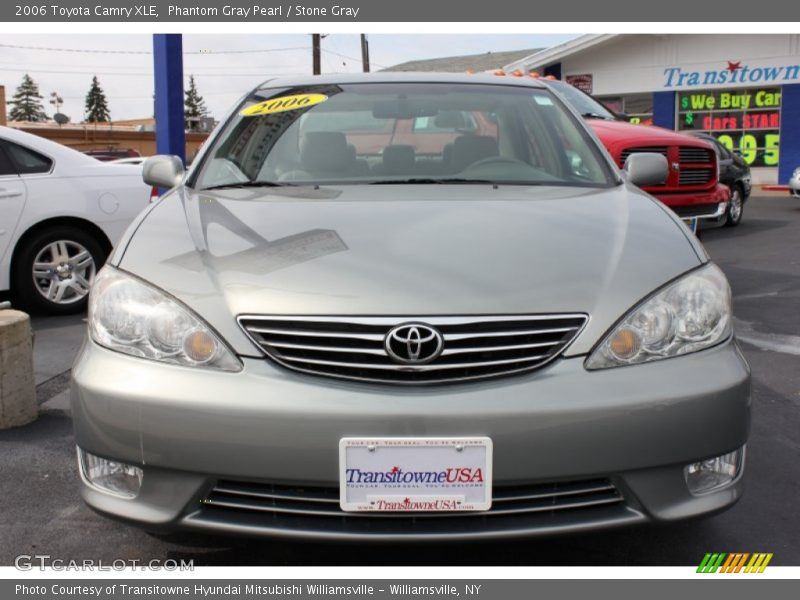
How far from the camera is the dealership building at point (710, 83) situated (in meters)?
23.6

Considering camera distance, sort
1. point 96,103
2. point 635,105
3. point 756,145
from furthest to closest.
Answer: point 96,103 → point 635,105 → point 756,145

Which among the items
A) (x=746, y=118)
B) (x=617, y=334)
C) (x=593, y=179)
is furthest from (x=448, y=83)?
(x=746, y=118)

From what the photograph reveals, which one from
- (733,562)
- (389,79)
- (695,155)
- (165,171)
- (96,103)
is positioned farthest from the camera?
(96,103)

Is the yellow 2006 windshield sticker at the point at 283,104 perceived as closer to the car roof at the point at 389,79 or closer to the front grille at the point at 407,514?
the car roof at the point at 389,79

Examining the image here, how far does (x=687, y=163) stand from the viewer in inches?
341

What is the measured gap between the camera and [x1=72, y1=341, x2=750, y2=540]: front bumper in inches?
83.8

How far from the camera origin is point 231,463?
2.17 meters

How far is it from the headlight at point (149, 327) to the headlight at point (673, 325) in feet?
3.17

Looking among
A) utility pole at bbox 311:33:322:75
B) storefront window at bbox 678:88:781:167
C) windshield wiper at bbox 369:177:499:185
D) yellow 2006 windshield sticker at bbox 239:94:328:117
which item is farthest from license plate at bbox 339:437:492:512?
utility pole at bbox 311:33:322:75

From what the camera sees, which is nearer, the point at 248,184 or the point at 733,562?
the point at 733,562

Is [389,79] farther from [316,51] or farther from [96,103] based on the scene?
[96,103]

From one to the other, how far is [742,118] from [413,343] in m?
24.8

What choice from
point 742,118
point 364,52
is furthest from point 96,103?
point 742,118

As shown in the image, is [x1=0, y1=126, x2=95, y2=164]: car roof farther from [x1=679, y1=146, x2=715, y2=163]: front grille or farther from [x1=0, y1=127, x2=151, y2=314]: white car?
[x1=679, y1=146, x2=715, y2=163]: front grille
